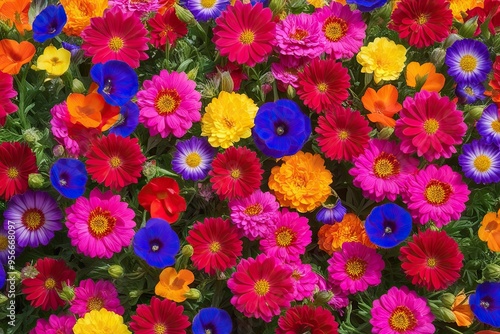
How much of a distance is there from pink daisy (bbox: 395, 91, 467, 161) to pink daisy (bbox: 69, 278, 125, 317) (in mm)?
743

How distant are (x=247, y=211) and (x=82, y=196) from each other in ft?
1.26

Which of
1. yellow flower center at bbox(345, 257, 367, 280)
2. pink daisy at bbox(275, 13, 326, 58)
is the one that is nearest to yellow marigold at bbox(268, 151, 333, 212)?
yellow flower center at bbox(345, 257, 367, 280)

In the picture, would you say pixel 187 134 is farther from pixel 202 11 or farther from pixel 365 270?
pixel 365 270

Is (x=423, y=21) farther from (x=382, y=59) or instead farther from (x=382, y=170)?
(x=382, y=170)

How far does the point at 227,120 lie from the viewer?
1.43m

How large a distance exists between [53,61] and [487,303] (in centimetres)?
114

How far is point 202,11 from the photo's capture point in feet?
5.22

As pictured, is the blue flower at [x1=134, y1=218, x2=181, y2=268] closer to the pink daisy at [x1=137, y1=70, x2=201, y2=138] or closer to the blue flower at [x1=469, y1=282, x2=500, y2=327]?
the pink daisy at [x1=137, y1=70, x2=201, y2=138]

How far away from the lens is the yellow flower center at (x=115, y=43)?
1.50 meters

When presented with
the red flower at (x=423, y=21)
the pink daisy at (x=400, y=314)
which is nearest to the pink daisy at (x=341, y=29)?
the red flower at (x=423, y=21)

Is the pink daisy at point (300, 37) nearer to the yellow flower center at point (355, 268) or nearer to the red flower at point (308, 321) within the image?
the yellow flower center at point (355, 268)

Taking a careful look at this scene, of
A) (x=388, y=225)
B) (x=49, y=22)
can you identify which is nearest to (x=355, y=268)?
(x=388, y=225)

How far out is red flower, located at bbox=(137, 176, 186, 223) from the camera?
1.40 metres

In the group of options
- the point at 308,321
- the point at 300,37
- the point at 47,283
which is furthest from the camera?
the point at 300,37
